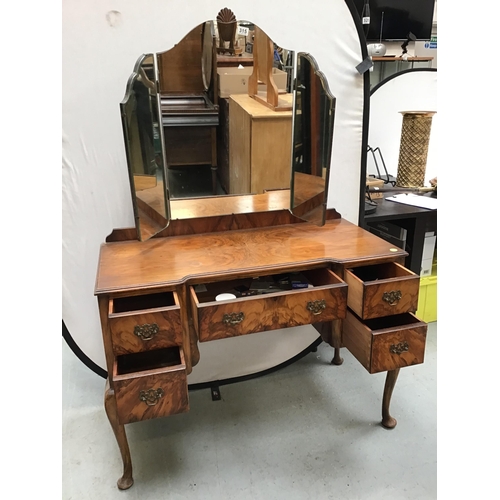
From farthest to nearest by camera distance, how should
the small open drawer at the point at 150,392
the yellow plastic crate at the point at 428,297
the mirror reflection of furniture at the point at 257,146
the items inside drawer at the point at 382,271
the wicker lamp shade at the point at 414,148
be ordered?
1. the yellow plastic crate at the point at 428,297
2. the wicker lamp shade at the point at 414,148
3. the mirror reflection of furniture at the point at 257,146
4. the items inside drawer at the point at 382,271
5. the small open drawer at the point at 150,392

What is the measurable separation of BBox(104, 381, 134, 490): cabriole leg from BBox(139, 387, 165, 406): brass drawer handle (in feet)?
0.50

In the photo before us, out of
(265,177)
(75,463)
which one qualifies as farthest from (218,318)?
(75,463)

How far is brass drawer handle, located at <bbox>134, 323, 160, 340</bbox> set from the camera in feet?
3.42

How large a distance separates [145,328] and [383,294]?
0.63m

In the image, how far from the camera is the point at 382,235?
1.93m

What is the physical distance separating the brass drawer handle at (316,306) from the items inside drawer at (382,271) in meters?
0.20

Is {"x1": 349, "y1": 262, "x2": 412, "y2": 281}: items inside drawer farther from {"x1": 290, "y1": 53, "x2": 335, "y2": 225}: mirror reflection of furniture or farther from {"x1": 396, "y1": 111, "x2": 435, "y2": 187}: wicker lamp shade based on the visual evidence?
{"x1": 396, "y1": 111, "x2": 435, "y2": 187}: wicker lamp shade

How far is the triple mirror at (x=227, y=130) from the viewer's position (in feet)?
4.03

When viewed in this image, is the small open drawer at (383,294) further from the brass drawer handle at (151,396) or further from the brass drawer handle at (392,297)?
the brass drawer handle at (151,396)

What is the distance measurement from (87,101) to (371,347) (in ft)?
3.47

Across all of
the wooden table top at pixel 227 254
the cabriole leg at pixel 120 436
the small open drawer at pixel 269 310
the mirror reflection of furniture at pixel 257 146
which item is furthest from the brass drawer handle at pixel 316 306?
the cabriole leg at pixel 120 436

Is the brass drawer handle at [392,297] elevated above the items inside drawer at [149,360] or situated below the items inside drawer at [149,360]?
above

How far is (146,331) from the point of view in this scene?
3.44 ft

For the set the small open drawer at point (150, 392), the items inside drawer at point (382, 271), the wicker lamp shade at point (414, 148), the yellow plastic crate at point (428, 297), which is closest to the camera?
the small open drawer at point (150, 392)
